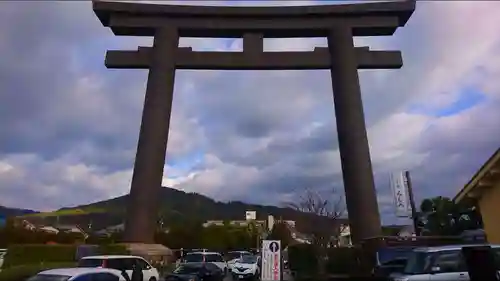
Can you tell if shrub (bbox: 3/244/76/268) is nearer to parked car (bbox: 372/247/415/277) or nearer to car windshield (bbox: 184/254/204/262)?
car windshield (bbox: 184/254/204/262)

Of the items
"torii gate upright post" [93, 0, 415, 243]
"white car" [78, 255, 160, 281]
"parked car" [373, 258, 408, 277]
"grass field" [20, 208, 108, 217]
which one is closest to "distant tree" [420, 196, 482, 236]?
"torii gate upright post" [93, 0, 415, 243]

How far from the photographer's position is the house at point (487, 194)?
1429cm

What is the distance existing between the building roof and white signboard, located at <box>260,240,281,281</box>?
6652 mm

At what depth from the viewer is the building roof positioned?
45.8 ft

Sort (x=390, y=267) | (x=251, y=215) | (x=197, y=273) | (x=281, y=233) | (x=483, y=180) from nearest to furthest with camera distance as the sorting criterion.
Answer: (x=390, y=267)
(x=483, y=180)
(x=197, y=273)
(x=281, y=233)
(x=251, y=215)

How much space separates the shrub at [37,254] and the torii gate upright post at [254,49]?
732cm

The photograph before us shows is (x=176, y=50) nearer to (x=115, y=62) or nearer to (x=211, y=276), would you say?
(x=115, y=62)

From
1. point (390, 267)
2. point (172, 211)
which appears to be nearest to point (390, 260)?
point (390, 267)

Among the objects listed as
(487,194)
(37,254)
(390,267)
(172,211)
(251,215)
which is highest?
(251,215)

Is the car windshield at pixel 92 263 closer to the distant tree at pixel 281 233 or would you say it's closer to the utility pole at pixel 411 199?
the utility pole at pixel 411 199

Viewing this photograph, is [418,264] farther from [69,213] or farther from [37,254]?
[69,213]

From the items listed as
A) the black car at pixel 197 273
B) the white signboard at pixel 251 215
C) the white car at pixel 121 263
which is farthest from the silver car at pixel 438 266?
the white signboard at pixel 251 215

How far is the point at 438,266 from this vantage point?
10688mm

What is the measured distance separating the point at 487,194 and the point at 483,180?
784 millimetres
